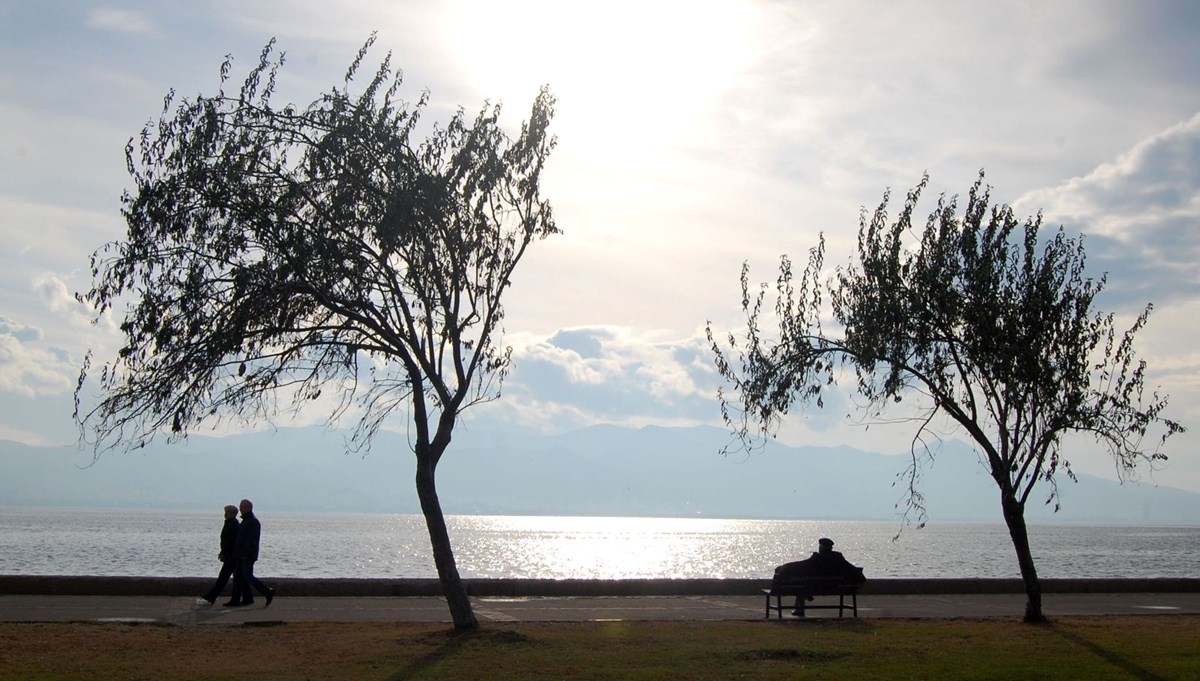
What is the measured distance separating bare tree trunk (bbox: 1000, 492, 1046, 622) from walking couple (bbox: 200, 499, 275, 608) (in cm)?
1245

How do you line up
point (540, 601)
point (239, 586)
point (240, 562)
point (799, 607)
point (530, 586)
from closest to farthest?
point (799, 607) → point (240, 562) → point (239, 586) → point (540, 601) → point (530, 586)

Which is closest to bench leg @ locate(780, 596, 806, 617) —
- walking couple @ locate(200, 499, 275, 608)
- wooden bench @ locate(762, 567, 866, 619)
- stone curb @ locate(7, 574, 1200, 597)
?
wooden bench @ locate(762, 567, 866, 619)

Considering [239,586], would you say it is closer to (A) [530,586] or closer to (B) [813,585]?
(A) [530,586]

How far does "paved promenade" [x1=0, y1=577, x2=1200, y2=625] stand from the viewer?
20.0 m

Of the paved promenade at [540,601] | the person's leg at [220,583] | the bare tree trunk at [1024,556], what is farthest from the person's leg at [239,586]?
the bare tree trunk at [1024,556]

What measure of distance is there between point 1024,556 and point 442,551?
9.61 meters

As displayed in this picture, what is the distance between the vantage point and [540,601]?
77.2 feet

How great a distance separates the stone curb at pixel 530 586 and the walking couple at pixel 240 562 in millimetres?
1847

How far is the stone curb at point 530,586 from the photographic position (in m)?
22.5

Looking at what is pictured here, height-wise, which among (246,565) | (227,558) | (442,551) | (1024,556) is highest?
(1024,556)

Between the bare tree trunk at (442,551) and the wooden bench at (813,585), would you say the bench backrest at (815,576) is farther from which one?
the bare tree trunk at (442,551)

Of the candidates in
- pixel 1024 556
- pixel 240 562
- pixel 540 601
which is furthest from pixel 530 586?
pixel 1024 556

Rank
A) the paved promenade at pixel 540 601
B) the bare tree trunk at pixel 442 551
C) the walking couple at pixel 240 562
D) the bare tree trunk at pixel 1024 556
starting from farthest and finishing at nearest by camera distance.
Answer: the walking couple at pixel 240 562
the bare tree trunk at pixel 1024 556
the paved promenade at pixel 540 601
the bare tree trunk at pixel 442 551

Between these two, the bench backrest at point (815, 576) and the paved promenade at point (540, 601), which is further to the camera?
the bench backrest at point (815, 576)
